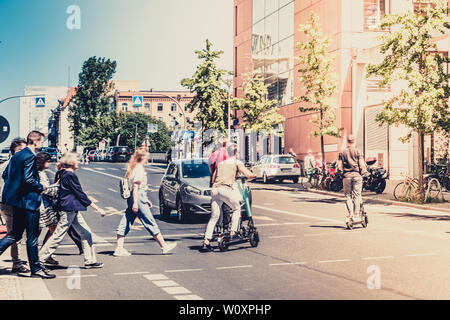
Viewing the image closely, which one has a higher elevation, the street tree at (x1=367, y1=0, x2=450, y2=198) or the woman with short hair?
the street tree at (x1=367, y1=0, x2=450, y2=198)

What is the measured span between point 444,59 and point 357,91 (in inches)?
651

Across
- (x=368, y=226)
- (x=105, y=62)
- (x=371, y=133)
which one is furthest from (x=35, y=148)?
(x=105, y=62)

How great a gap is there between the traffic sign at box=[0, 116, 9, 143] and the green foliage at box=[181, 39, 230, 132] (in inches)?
1099

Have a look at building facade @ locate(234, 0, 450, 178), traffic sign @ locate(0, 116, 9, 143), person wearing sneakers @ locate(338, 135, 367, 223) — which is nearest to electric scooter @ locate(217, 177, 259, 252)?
person wearing sneakers @ locate(338, 135, 367, 223)

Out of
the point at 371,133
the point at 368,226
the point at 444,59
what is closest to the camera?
the point at 368,226

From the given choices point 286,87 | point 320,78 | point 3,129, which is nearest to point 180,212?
point 3,129

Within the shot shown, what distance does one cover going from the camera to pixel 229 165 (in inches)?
418

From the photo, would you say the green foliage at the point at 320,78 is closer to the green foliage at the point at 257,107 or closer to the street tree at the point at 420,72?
the street tree at the point at 420,72

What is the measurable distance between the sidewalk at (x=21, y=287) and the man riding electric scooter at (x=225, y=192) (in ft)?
10.7

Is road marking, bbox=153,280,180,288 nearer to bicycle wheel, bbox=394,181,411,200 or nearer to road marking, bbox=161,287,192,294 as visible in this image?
road marking, bbox=161,287,192,294

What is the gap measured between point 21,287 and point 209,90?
122 feet

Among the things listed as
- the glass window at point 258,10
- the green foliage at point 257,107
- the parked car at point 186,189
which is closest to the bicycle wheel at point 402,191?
the parked car at point 186,189

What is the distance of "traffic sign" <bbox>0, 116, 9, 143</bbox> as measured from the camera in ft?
53.7
